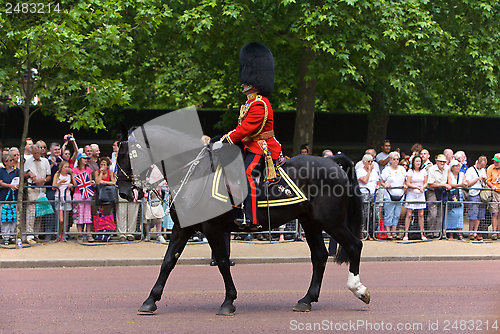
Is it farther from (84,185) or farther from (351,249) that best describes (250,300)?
(84,185)

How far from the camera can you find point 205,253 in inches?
423

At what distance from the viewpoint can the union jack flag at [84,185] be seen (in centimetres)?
1177

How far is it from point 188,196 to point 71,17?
6.25 metres

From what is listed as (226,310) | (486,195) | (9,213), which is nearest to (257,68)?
(226,310)

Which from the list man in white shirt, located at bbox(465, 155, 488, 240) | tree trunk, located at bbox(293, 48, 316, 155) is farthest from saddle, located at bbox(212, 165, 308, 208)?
tree trunk, located at bbox(293, 48, 316, 155)

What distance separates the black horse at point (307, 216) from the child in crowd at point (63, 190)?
208 inches

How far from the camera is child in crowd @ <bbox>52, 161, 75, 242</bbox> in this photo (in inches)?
450

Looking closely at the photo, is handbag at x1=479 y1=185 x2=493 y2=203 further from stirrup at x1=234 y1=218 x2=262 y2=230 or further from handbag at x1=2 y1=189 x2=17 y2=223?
handbag at x1=2 y1=189 x2=17 y2=223

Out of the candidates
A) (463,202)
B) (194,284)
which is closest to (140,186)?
(194,284)

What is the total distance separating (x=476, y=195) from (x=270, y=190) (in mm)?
7844

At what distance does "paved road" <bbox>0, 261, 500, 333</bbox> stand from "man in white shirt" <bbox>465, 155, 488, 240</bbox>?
288 cm

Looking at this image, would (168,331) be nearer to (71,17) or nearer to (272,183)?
(272,183)

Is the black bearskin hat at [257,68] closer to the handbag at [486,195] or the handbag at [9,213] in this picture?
the handbag at [9,213]
